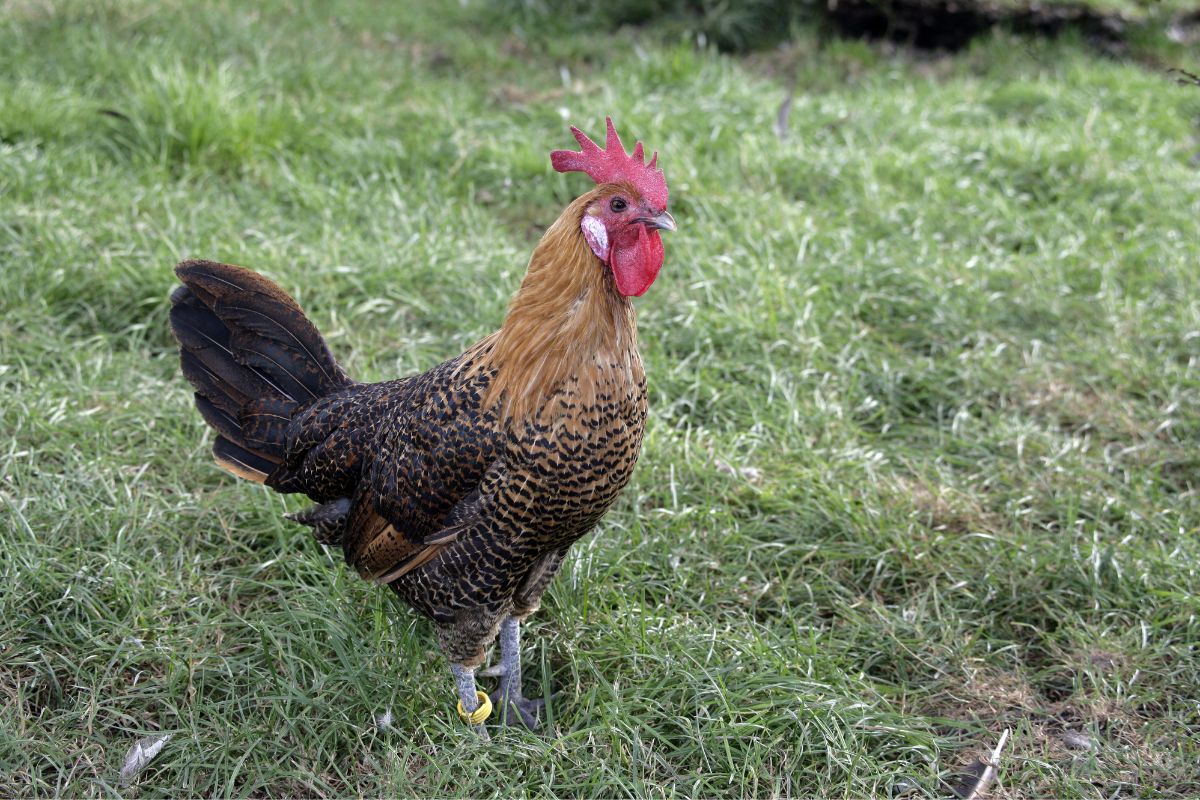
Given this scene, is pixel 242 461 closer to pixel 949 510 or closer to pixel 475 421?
pixel 475 421

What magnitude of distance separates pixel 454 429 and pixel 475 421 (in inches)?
2.6

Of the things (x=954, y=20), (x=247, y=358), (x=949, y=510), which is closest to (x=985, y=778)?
(x=949, y=510)

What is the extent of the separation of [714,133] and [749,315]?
1781mm

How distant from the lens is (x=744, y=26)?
752 cm

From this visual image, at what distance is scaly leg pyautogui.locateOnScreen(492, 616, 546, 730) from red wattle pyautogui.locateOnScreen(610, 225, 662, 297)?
1.13 metres

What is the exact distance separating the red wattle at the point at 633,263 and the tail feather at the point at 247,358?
1.11m

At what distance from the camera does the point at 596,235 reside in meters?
2.57

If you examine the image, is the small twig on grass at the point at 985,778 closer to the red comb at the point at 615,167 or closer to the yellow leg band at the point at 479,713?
the yellow leg band at the point at 479,713

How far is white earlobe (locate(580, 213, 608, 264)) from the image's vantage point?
2.57m

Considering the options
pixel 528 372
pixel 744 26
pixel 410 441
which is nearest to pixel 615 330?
pixel 528 372

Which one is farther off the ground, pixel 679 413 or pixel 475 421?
pixel 475 421

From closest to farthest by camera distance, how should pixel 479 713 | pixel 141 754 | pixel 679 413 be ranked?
pixel 141 754 < pixel 479 713 < pixel 679 413

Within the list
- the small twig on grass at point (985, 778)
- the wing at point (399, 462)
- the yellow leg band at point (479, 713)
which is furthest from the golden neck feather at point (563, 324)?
the small twig on grass at point (985, 778)

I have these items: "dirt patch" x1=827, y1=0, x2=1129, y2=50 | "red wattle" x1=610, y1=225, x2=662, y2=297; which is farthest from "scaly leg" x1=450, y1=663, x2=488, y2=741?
"dirt patch" x1=827, y1=0, x2=1129, y2=50
